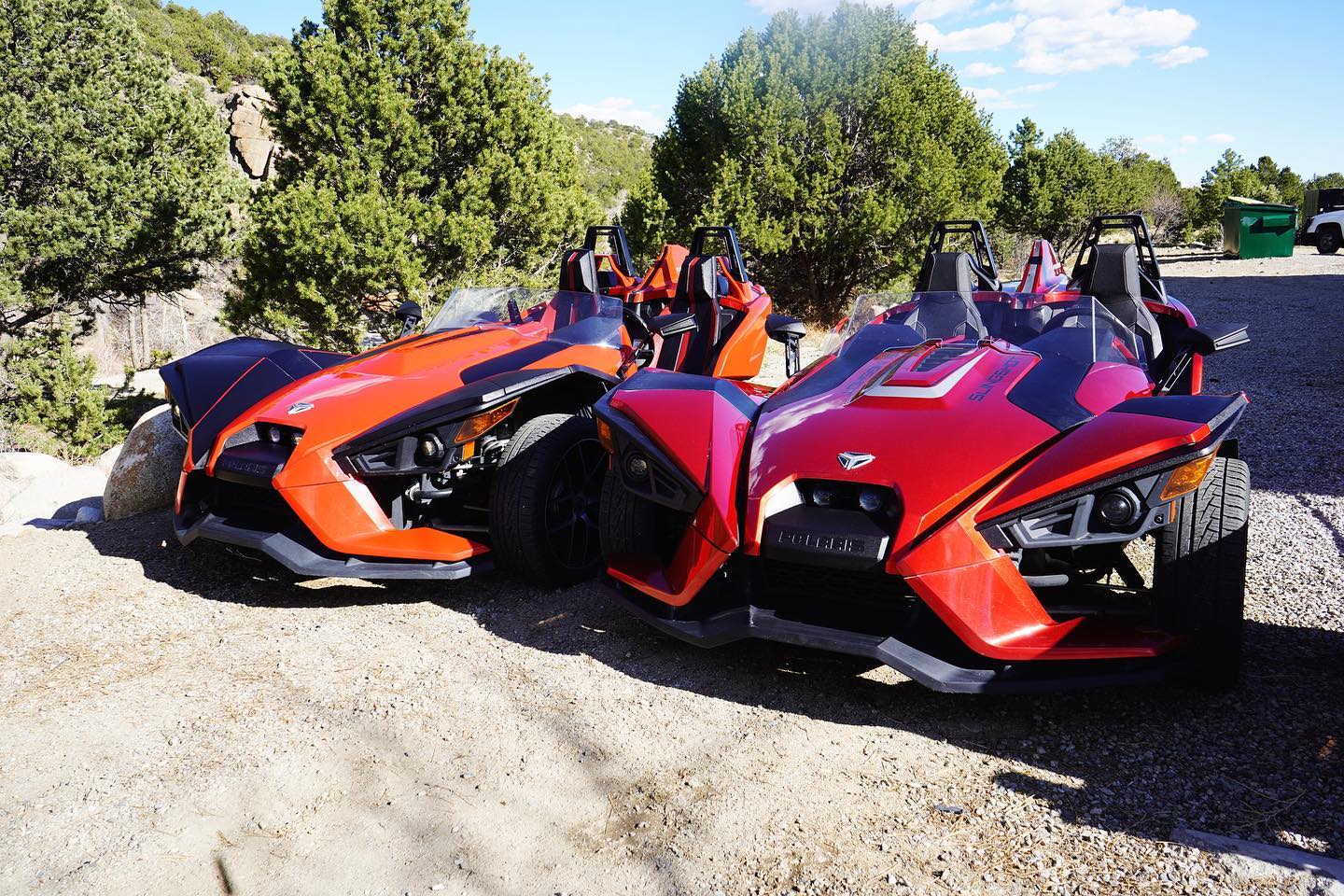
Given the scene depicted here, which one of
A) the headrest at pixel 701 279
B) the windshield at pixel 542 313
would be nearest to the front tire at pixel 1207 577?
the windshield at pixel 542 313

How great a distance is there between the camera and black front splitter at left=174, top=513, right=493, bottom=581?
390 cm

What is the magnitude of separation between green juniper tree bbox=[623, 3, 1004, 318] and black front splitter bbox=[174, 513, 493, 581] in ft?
38.4

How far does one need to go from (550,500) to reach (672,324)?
255 centimetres

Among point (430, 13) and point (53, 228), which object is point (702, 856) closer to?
point (430, 13)

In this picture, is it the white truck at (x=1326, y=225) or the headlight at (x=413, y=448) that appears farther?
the white truck at (x=1326, y=225)

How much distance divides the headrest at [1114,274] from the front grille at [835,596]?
408cm

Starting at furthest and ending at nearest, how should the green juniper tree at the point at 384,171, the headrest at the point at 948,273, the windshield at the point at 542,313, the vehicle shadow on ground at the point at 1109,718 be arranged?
the green juniper tree at the point at 384,171 < the headrest at the point at 948,273 < the windshield at the point at 542,313 < the vehicle shadow on ground at the point at 1109,718

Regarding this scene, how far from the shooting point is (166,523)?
5547 mm

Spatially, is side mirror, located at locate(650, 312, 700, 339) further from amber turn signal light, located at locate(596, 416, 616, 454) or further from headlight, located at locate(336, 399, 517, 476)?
amber turn signal light, located at locate(596, 416, 616, 454)

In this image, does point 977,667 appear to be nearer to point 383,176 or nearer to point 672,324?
point 672,324

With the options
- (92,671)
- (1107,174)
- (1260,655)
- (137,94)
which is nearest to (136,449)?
(92,671)

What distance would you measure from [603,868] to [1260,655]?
258 cm

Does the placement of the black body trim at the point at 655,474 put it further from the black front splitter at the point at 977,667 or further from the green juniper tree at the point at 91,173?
the green juniper tree at the point at 91,173

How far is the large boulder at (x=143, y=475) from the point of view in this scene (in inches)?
230
